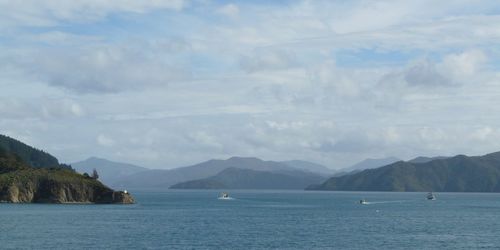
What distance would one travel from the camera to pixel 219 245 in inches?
4761

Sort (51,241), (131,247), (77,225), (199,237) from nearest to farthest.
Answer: (131,247), (51,241), (199,237), (77,225)

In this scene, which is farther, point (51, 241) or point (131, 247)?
point (51, 241)

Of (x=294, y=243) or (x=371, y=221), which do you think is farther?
(x=371, y=221)

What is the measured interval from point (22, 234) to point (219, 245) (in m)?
39.6

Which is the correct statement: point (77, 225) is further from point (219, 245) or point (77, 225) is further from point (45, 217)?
point (219, 245)

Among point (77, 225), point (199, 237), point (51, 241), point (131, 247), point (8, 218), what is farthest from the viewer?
point (8, 218)

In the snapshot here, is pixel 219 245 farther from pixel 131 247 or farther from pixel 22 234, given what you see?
pixel 22 234

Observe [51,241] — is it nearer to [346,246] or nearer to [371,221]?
[346,246]

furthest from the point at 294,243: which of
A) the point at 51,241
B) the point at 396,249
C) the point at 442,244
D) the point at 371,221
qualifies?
the point at 371,221

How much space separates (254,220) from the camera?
18525 cm

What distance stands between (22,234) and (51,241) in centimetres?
1497

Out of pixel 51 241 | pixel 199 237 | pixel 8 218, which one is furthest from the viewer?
pixel 8 218

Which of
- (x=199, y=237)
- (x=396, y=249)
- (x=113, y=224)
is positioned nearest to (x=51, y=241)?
(x=199, y=237)

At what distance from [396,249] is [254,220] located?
236 feet
